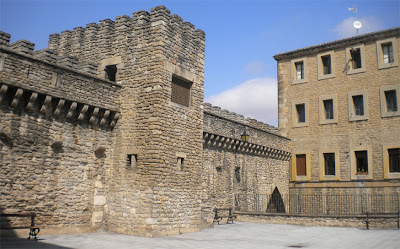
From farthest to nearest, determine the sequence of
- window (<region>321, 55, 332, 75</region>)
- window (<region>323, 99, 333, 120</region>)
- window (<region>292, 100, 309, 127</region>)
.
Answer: window (<region>292, 100, 309, 127</region>), window (<region>321, 55, 332, 75</region>), window (<region>323, 99, 333, 120</region>)

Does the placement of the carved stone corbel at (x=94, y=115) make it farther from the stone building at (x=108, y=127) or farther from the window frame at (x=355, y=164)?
the window frame at (x=355, y=164)

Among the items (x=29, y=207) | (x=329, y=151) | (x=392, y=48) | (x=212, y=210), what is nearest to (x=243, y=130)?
(x=212, y=210)

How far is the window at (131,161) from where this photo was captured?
11617 millimetres

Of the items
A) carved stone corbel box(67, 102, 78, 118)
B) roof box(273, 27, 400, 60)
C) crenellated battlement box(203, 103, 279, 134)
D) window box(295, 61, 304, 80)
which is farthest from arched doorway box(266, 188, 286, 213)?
carved stone corbel box(67, 102, 78, 118)

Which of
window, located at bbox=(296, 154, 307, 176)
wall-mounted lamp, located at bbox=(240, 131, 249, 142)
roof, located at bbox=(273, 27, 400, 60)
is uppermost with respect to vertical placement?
roof, located at bbox=(273, 27, 400, 60)

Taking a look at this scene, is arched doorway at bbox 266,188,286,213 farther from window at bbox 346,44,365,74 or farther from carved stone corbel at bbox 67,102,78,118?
carved stone corbel at bbox 67,102,78,118

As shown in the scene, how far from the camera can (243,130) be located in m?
18.5

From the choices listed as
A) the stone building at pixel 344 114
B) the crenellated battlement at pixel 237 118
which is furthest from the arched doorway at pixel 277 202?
the crenellated battlement at pixel 237 118

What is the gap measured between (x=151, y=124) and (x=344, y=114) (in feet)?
44.7

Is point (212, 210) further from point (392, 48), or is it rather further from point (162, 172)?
point (392, 48)

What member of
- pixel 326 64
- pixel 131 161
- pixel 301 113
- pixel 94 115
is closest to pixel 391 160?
pixel 301 113

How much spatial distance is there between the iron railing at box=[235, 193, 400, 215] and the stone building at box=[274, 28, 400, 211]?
0.33 m

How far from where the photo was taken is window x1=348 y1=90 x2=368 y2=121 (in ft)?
67.6

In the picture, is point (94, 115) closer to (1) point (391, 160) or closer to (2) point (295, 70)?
(2) point (295, 70)
